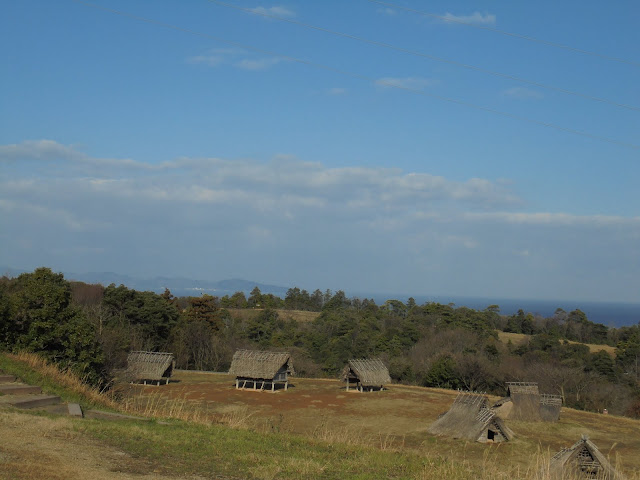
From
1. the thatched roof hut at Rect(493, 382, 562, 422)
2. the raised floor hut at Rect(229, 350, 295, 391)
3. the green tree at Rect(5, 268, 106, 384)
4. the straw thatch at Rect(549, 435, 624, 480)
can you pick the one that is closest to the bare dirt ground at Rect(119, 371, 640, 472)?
the thatched roof hut at Rect(493, 382, 562, 422)

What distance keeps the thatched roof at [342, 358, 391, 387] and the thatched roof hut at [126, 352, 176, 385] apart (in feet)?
38.2

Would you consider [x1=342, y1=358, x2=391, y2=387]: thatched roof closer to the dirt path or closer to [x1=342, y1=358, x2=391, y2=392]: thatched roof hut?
[x1=342, y1=358, x2=391, y2=392]: thatched roof hut

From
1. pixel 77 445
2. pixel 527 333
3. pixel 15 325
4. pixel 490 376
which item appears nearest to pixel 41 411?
pixel 77 445

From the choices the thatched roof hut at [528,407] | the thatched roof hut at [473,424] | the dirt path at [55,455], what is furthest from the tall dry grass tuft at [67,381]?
the thatched roof hut at [528,407]

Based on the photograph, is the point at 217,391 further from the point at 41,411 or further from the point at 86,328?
the point at 41,411

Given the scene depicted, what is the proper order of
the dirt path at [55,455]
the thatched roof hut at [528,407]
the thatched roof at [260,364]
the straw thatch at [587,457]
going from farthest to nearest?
the thatched roof at [260,364], the thatched roof hut at [528,407], the straw thatch at [587,457], the dirt path at [55,455]

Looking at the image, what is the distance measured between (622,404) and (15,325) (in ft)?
118

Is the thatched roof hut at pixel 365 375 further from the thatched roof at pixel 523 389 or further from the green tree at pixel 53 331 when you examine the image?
the green tree at pixel 53 331

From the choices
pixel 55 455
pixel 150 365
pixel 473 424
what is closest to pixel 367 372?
pixel 473 424

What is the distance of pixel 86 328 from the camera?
15617mm

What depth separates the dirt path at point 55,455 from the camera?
5.62 metres

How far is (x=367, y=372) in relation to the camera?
36250 mm

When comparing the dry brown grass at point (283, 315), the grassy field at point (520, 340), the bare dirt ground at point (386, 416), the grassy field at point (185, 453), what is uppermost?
the grassy field at point (185, 453)

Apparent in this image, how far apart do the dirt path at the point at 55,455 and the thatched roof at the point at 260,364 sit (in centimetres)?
2738
